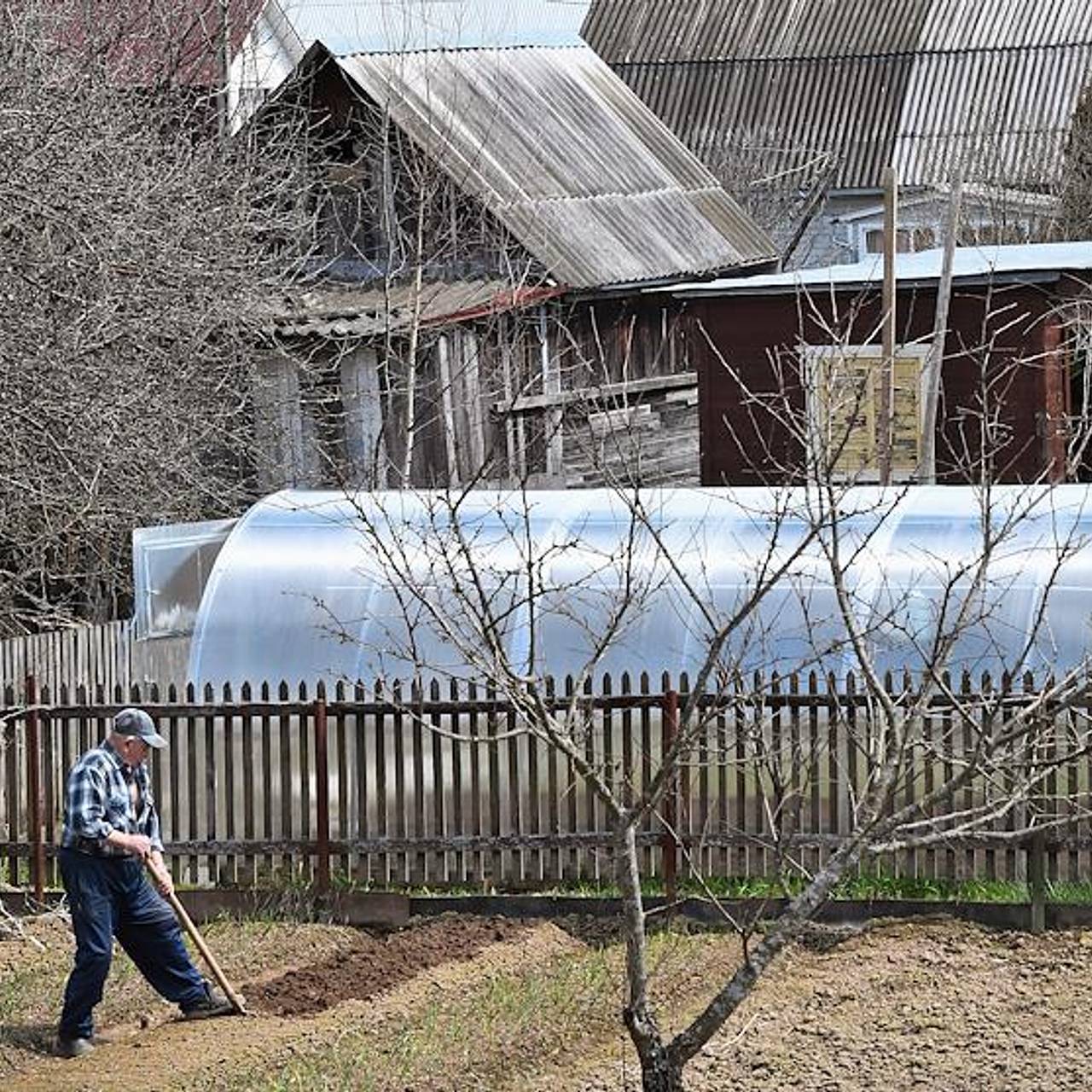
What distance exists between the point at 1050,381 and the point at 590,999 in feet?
Answer: 37.6

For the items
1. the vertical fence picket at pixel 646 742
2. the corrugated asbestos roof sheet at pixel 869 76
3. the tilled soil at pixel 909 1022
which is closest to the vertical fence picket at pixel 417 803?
the vertical fence picket at pixel 646 742

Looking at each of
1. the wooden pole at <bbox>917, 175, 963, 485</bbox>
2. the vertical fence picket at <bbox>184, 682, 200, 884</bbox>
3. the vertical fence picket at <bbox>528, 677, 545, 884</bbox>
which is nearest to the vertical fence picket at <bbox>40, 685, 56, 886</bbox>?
the vertical fence picket at <bbox>184, 682, 200, 884</bbox>

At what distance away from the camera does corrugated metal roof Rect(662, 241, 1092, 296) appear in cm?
1912

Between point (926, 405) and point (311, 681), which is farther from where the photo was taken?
point (926, 405)

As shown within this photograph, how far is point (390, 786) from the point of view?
37.9 feet

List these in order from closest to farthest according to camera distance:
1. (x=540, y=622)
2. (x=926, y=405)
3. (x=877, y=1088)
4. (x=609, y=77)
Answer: (x=877, y=1088) < (x=540, y=622) < (x=926, y=405) < (x=609, y=77)

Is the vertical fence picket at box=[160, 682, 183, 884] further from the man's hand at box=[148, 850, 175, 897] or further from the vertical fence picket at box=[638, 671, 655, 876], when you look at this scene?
the man's hand at box=[148, 850, 175, 897]

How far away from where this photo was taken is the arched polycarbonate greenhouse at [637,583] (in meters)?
11.5

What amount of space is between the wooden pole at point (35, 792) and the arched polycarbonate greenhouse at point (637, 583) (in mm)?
1485

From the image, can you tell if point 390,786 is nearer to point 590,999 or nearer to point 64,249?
point 590,999

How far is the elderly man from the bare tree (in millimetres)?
5464

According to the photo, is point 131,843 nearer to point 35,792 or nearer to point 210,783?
point 210,783

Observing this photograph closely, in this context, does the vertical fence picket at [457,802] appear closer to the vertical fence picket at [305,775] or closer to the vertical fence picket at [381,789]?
the vertical fence picket at [381,789]

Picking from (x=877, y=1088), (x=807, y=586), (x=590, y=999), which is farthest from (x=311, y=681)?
(x=877, y=1088)
